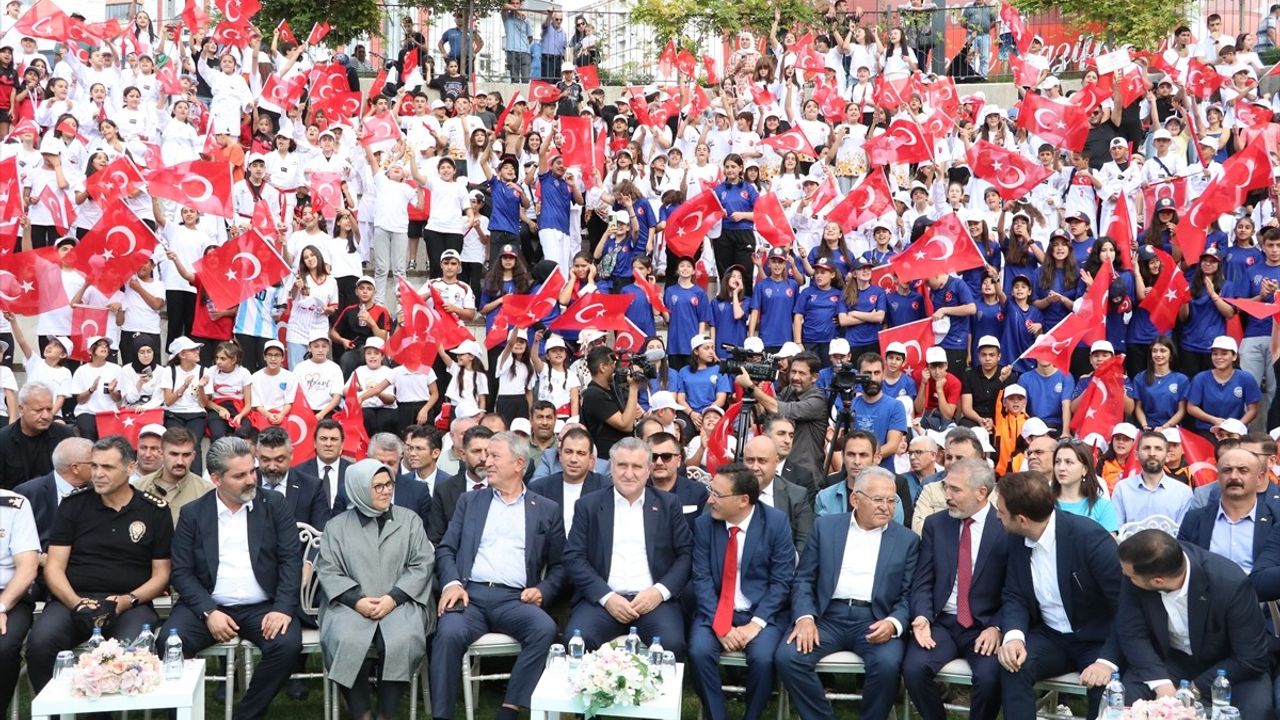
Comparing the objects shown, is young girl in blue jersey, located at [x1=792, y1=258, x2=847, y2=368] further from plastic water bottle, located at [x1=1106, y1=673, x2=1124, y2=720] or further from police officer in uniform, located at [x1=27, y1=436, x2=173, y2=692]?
plastic water bottle, located at [x1=1106, y1=673, x2=1124, y2=720]

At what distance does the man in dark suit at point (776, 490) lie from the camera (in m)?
9.34

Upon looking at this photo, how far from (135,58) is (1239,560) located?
1564cm

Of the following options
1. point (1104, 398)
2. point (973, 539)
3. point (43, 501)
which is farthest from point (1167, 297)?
point (43, 501)

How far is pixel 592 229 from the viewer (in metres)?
17.7

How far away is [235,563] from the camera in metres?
8.98

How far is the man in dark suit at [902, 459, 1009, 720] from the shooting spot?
8258 millimetres

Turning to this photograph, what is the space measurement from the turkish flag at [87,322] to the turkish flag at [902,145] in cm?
868

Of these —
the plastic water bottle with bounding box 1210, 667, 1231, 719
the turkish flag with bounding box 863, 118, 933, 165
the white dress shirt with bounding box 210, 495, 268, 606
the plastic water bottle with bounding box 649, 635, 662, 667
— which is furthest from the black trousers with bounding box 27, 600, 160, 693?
the turkish flag with bounding box 863, 118, 933, 165

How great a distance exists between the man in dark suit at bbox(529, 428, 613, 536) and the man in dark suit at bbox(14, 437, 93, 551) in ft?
8.77

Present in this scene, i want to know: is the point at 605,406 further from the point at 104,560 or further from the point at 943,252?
the point at 104,560

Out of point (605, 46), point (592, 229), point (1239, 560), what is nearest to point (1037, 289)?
point (592, 229)

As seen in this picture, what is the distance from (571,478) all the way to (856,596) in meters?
1.98

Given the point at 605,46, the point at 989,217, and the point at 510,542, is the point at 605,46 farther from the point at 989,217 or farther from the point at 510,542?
the point at 510,542

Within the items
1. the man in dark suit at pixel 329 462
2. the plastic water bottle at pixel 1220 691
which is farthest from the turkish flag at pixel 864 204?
the plastic water bottle at pixel 1220 691
